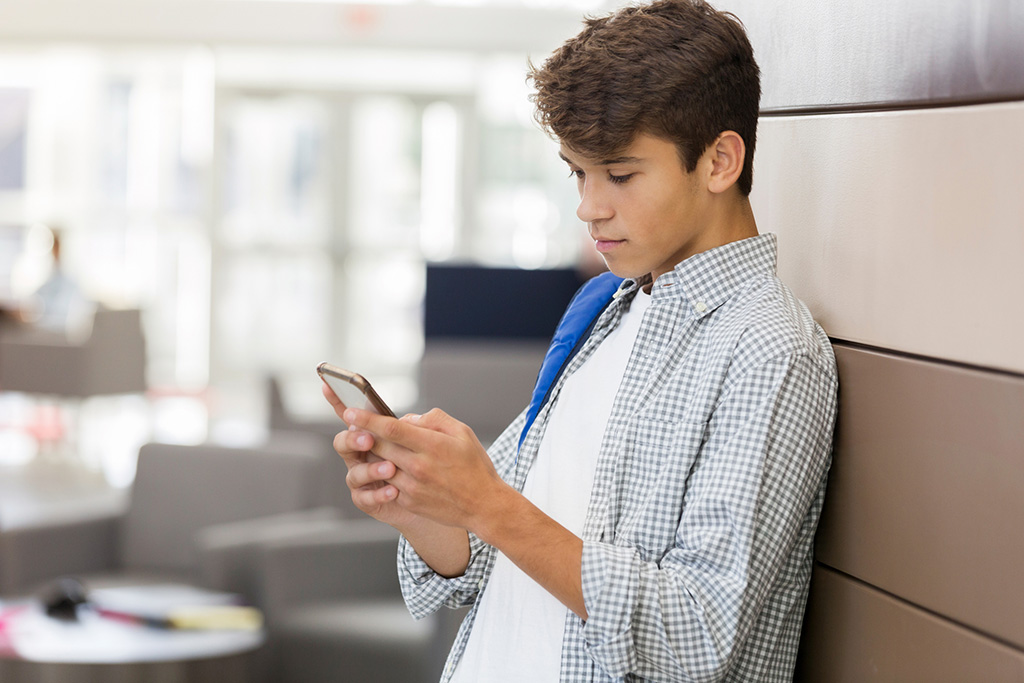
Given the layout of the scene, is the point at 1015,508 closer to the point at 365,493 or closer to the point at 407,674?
the point at 365,493

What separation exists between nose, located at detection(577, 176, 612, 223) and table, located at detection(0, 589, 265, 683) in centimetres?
177

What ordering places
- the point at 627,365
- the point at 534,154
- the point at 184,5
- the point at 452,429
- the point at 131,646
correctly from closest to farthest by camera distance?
the point at 452,429, the point at 627,365, the point at 131,646, the point at 184,5, the point at 534,154

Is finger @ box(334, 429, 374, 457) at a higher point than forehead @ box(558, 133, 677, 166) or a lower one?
lower

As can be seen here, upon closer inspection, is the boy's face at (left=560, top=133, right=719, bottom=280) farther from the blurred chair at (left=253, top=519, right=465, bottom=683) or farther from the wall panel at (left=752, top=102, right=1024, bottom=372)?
the blurred chair at (left=253, top=519, right=465, bottom=683)

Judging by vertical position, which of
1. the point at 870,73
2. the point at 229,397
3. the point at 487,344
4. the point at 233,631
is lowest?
the point at 229,397

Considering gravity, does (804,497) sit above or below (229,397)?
above

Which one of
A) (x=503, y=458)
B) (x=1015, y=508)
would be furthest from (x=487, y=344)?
(x=1015, y=508)

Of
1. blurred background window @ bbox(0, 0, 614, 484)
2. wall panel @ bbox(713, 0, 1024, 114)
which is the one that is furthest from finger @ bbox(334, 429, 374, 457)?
blurred background window @ bbox(0, 0, 614, 484)

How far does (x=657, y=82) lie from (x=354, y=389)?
0.45 metres

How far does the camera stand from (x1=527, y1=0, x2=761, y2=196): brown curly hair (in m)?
1.11

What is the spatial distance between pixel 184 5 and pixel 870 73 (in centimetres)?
934

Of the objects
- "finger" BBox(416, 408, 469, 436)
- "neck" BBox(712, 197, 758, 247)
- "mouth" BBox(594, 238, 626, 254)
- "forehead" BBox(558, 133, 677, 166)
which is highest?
"forehead" BBox(558, 133, 677, 166)

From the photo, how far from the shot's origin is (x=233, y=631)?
267 cm

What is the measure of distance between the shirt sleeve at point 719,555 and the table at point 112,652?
1.70m
